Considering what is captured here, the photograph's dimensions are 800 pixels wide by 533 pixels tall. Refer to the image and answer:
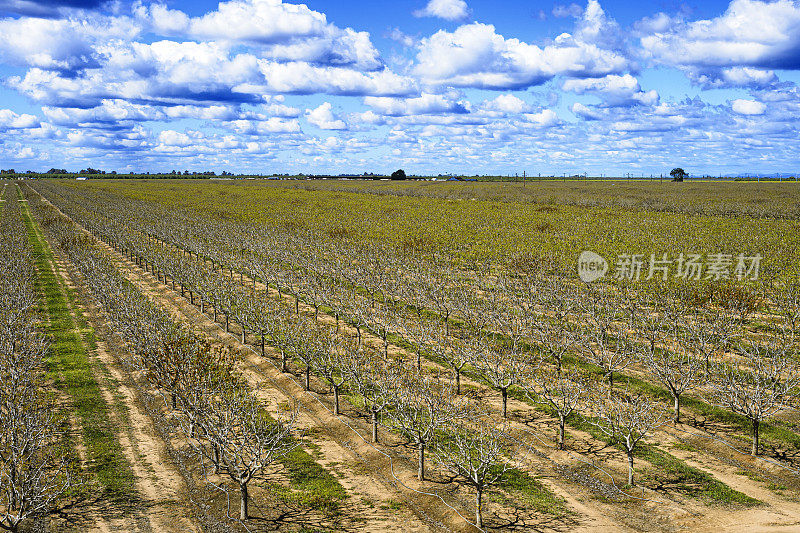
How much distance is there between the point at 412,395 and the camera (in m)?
20.6

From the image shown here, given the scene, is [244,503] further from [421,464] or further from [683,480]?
[683,480]

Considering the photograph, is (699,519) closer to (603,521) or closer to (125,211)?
(603,521)

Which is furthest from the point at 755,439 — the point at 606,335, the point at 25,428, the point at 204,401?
the point at 25,428

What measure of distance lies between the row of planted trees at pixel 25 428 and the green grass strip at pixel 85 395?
0.73m

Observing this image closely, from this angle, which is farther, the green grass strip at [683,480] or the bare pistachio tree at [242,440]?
the green grass strip at [683,480]

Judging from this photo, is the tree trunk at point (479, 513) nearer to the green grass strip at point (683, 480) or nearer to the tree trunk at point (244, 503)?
the green grass strip at point (683, 480)

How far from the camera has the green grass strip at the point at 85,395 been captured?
1666 centimetres

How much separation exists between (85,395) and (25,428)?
6039 millimetres

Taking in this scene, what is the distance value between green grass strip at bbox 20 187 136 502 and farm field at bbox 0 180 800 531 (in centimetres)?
11

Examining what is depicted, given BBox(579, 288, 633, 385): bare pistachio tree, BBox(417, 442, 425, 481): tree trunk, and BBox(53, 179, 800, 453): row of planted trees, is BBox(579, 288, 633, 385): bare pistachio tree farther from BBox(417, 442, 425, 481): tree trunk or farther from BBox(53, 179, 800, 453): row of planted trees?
BBox(417, 442, 425, 481): tree trunk

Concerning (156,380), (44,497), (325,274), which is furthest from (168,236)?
(44,497)

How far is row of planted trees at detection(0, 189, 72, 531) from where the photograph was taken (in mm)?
14500

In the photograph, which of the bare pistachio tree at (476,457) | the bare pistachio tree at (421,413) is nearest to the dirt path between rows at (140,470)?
the bare pistachio tree at (421,413)

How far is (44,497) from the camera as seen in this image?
49.9ft
